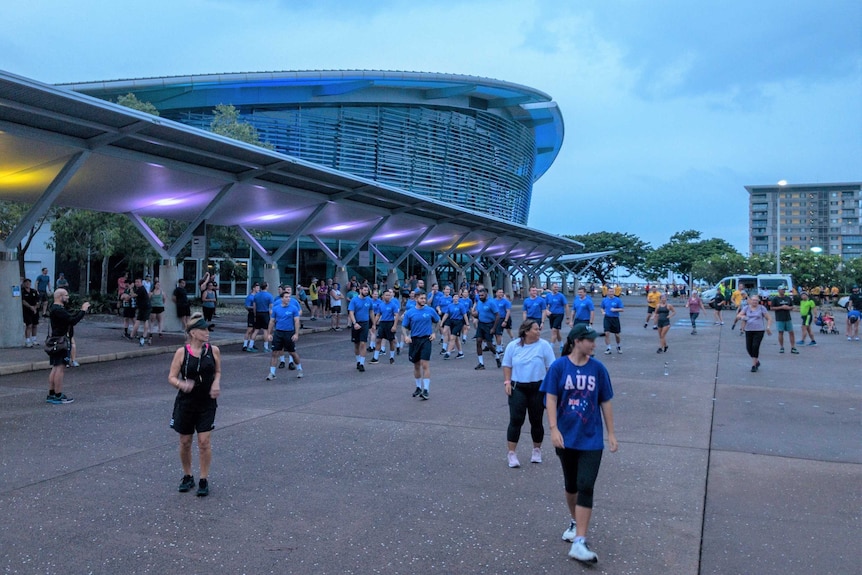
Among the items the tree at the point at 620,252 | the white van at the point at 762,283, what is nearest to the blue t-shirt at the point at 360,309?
the white van at the point at 762,283

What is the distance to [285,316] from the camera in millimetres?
11641

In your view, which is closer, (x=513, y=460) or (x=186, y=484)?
(x=186, y=484)

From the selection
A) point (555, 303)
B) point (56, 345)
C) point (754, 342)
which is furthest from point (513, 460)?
point (555, 303)

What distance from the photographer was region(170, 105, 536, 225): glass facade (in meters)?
46.1

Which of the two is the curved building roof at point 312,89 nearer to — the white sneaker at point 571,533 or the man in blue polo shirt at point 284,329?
the man in blue polo shirt at point 284,329

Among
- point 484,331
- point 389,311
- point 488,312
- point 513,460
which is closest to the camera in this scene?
point 513,460

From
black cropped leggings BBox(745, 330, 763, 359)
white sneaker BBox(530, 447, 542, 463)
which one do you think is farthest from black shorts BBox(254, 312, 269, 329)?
black cropped leggings BBox(745, 330, 763, 359)

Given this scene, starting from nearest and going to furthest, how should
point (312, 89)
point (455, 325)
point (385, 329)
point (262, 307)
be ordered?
1. point (385, 329)
2. point (455, 325)
3. point (262, 307)
4. point (312, 89)

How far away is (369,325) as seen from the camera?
13.2 meters

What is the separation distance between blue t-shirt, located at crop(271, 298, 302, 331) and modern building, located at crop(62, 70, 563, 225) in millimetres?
33221

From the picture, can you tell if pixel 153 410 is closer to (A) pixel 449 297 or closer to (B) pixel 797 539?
(B) pixel 797 539

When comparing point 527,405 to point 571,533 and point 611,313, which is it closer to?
point 571,533

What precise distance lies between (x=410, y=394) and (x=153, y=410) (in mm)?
3786

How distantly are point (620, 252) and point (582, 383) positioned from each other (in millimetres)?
75217
